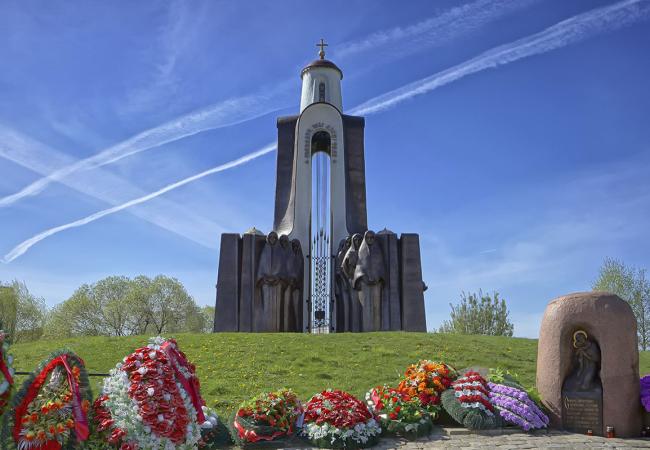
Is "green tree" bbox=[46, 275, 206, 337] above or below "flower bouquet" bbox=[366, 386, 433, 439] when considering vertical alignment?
above

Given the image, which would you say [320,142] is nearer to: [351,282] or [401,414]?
[351,282]

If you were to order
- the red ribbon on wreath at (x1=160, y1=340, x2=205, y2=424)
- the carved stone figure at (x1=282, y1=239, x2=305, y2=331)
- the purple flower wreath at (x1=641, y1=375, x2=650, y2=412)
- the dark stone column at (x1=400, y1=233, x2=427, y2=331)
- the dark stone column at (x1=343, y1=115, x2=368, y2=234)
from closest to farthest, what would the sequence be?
the red ribbon on wreath at (x1=160, y1=340, x2=205, y2=424)
the purple flower wreath at (x1=641, y1=375, x2=650, y2=412)
the dark stone column at (x1=400, y1=233, x2=427, y2=331)
the carved stone figure at (x1=282, y1=239, x2=305, y2=331)
the dark stone column at (x1=343, y1=115, x2=368, y2=234)

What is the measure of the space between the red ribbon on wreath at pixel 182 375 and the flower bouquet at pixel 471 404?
3988 millimetres

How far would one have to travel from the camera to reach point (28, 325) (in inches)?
1243

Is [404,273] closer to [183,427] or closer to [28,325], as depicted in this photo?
[183,427]

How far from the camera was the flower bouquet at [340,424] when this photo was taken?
766 cm

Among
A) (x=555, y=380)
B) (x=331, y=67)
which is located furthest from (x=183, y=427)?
(x=331, y=67)

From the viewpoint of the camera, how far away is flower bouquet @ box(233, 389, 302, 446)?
765 cm

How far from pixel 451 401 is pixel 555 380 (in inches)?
59.2

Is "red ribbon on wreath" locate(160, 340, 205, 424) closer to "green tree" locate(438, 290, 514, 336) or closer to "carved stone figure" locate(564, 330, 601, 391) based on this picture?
"carved stone figure" locate(564, 330, 601, 391)

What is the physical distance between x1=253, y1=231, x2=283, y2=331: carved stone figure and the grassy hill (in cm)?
418

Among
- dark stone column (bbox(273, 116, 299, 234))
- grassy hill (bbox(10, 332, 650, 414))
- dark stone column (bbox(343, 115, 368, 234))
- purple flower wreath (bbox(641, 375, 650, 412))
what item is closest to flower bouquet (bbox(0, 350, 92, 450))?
grassy hill (bbox(10, 332, 650, 414))

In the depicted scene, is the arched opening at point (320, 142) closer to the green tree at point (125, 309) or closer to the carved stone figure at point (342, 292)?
the carved stone figure at point (342, 292)

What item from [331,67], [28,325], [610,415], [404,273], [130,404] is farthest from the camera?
[28,325]
